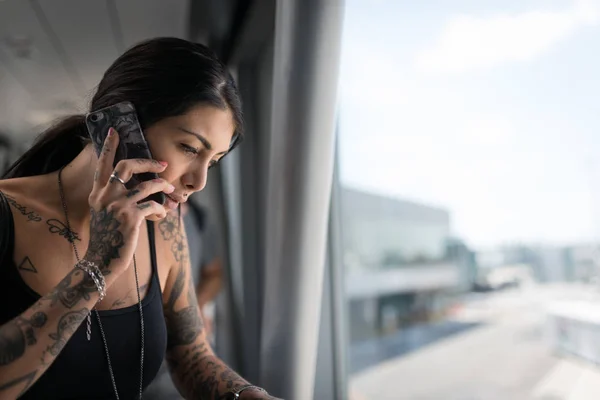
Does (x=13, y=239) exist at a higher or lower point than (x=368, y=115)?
lower

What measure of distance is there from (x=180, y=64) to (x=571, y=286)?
1.10m

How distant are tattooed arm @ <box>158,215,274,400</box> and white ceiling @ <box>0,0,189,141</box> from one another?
0.64m

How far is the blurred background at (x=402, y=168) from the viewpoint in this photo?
1299mm

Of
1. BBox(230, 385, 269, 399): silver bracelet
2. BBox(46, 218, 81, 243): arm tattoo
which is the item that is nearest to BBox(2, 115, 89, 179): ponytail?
BBox(46, 218, 81, 243): arm tattoo

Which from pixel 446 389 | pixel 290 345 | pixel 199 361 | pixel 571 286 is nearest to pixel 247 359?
pixel 446 389

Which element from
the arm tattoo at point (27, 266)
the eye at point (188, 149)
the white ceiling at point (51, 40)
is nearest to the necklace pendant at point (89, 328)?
the arm tattoo at point (27, 266)

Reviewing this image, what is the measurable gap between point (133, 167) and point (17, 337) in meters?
0.33

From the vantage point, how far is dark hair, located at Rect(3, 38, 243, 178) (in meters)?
1.01

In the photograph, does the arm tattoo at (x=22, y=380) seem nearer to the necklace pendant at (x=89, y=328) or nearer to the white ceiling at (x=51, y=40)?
the necklace pendant at (x=89, y=328)

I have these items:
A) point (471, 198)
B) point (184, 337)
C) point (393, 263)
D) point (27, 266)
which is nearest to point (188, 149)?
point (27, 266)

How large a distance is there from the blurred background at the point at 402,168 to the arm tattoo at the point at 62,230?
35cm

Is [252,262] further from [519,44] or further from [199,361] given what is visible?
[519,44]

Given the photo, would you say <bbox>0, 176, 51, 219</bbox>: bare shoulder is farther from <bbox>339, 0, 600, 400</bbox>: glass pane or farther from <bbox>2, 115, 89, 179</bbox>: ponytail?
<bbox>339, 0, 600, 400</bbox>: glass pane

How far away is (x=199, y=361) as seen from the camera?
1.21m
